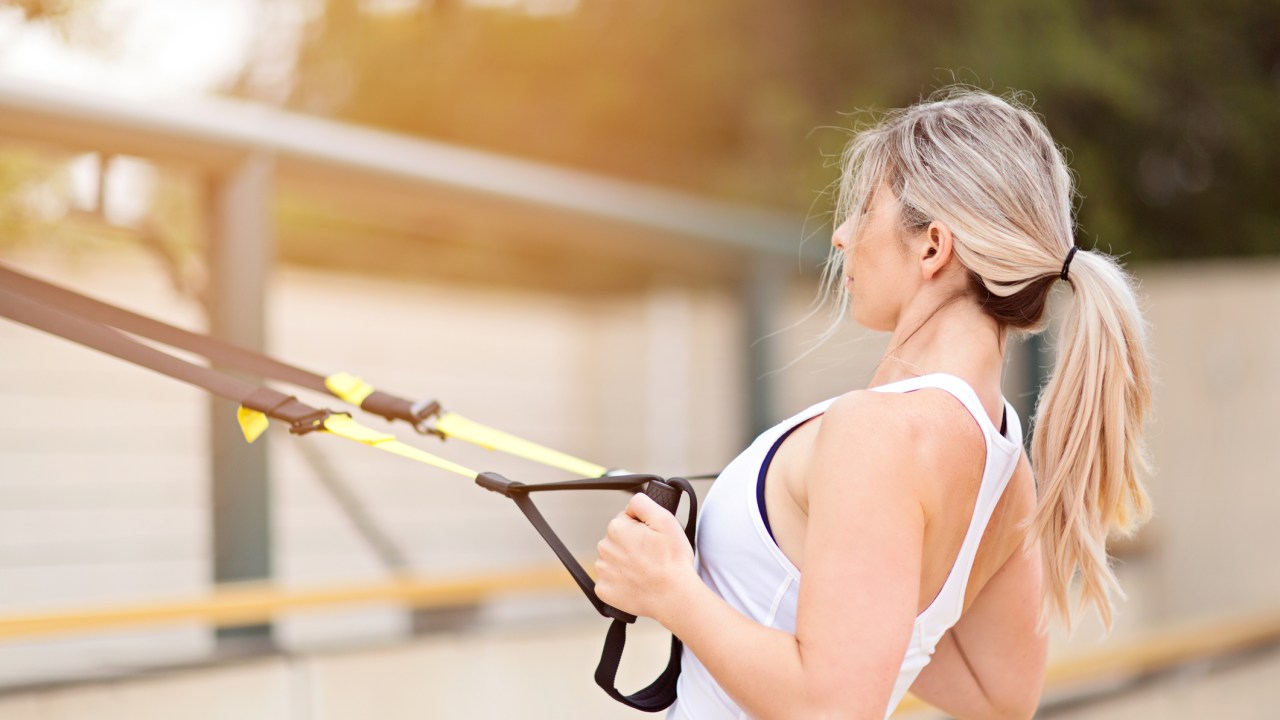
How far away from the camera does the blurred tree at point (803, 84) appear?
6.38 m

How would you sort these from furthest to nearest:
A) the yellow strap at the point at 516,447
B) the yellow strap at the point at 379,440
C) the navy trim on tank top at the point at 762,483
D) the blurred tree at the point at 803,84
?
the blurred tree at the point at 803,84 < the yellow strap at the point at 516,447 < the yellow strap at the point at 379,440 < the navy trim on tank top at the point at 762,483

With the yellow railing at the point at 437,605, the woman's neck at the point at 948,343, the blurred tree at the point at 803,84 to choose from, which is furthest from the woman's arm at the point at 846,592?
the blurred tree at the point at 803,84

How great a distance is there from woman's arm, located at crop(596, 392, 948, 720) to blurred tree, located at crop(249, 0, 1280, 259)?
210 inches

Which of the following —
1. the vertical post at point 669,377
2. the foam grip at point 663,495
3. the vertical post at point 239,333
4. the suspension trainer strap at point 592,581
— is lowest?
the vertical post at point 669,377

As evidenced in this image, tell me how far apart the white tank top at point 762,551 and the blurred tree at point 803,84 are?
523cm

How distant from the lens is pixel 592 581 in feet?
3.57

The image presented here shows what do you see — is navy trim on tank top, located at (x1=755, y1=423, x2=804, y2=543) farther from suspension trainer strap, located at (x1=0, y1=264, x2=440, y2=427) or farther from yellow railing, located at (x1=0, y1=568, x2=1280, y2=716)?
yellow railing, located at (x1=0, y1=568, x2=1280, y2=716)

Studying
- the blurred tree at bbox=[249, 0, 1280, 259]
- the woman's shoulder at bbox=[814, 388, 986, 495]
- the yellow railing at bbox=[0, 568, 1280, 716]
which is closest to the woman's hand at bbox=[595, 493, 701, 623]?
the woman's shoulder at bbox=[814, 388, 986, 495]

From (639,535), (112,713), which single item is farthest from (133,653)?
(639,535)

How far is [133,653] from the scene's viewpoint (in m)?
2.60

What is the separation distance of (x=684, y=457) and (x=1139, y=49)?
134 inches

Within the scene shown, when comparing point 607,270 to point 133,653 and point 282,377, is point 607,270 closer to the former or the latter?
point 133,653

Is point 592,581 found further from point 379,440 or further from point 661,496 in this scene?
point 379,440

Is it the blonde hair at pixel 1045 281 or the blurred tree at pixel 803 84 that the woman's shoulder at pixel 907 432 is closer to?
the blonde hair at pixel 1045 281
